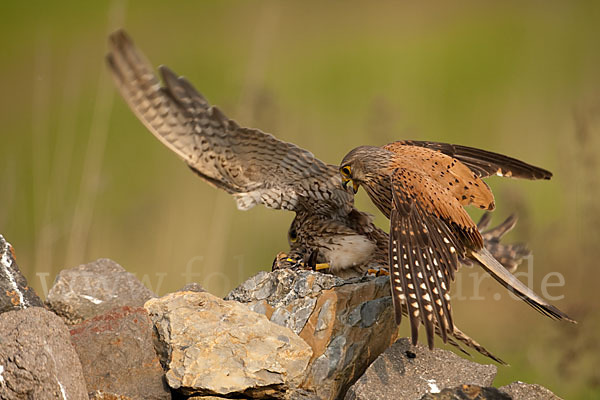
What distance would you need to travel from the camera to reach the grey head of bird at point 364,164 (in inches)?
186

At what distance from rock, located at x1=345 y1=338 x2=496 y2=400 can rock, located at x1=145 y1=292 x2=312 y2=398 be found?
1.07 feet

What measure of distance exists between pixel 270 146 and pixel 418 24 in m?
7.32

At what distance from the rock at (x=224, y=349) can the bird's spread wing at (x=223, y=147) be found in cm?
114

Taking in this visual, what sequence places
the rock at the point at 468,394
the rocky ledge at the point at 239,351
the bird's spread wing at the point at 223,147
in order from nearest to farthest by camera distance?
the rock at the point at 468,394
the rocky ledge at the point at 239,351
the bird's spread wing at the point at 223,147

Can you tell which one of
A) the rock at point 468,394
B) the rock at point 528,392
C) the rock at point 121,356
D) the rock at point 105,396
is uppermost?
the rock at point 468,394

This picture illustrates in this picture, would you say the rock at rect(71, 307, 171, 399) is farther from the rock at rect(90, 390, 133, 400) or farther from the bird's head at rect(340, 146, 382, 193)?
the bird's head at rect(340, 146, 382, 193)

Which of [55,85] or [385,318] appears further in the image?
[55,85]

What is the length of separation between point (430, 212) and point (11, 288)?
2.18 metres

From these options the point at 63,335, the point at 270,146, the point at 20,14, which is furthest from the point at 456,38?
the point at 63,335

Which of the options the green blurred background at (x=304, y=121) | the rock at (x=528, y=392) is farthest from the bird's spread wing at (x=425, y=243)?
the green blurred background at (x=304, y=121)

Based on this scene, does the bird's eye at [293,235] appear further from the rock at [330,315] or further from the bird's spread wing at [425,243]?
the bird's spread wing at [425,243]

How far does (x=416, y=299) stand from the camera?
3938 mm

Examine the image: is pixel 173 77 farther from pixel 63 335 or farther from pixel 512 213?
pixel 512 213

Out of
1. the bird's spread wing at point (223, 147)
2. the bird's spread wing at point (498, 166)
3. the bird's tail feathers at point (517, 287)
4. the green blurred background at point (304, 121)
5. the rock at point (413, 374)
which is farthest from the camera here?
the green blurred background at point (304, 121)
